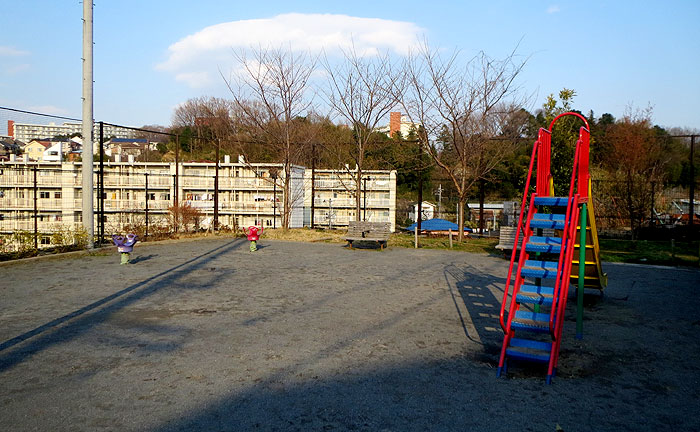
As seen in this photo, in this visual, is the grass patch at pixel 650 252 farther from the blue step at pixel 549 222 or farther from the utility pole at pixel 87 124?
the utility pole at pixel 87 124

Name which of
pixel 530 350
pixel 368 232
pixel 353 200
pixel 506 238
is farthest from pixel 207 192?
pixel 530 350

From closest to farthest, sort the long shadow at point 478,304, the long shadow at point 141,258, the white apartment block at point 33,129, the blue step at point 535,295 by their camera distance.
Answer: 1. the blue step at point 535,295
2. the long shadow at point 478,304
3. the long shadow at point 141,258
4. the white apartment block at point 33,129

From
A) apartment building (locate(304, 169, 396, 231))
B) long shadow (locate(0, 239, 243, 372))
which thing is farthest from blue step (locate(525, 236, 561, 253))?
apartment building (locate(304, 169, 396, 231))

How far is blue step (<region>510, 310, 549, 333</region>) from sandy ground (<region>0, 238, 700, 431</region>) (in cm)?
40

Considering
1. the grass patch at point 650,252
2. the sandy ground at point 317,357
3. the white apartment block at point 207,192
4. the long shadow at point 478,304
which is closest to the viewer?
the sandy ground at point 317,357

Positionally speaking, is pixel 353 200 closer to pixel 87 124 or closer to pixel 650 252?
pixel 650 252

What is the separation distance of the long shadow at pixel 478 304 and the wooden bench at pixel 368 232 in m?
3.16

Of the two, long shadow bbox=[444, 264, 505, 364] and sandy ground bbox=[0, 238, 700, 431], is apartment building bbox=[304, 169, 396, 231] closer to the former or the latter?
long shadow bbox=[444, 264, 505, 364]

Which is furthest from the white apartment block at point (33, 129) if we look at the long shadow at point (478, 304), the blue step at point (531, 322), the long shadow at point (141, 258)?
the blue step at point (531, 322)

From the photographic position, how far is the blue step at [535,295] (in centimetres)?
517

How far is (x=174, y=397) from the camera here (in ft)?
13.6

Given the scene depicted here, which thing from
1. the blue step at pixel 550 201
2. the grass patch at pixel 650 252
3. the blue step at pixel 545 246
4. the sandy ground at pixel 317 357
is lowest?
the sandy ground at pixel 317 357

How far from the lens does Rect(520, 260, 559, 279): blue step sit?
17.4 ft

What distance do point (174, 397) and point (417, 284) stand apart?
584 centimetres
